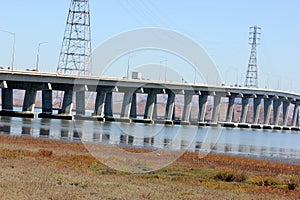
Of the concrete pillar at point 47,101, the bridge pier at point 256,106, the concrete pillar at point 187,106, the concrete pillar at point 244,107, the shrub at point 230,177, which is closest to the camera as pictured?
the shrub at point 230,177

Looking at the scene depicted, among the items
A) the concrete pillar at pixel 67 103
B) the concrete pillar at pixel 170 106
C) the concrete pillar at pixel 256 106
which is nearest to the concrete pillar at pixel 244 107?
the concrete pillar at pixel 256 106

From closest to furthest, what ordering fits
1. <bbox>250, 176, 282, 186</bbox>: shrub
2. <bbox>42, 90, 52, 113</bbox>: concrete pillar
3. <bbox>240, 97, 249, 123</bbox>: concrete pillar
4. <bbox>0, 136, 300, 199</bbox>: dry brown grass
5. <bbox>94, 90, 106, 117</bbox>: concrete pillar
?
<bbox>0, 136, 300, 199</bbox>: dry brown grass → <bbox>250, 176, 282, 186</bbox>: shrub → <bbox>42, 90, 52, 113</bbox>: concrete pillar → <bbox>94, 90, 106, 117</bbox>: concrete pillar → <bbox>240, 97, 249, 123</bbox>: concrete pillar

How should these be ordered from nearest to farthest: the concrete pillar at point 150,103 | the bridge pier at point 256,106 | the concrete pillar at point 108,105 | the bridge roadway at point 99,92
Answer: the bridge roadway at point 99,92 < the concrete pillar at point 108,105 < the concrete pillar at point 150,103 < the bridge pier at point 256,106

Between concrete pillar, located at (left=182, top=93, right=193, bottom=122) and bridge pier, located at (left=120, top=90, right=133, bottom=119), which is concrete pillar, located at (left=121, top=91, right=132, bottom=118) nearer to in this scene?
bridge pier, located at (left=120, top=90, right=133, bottom=119)

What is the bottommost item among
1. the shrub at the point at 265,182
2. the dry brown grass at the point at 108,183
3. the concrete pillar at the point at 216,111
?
the shrub at the point at 265,182

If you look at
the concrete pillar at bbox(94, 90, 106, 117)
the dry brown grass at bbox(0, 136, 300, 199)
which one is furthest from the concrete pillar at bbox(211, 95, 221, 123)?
the dry brown grass at bbox(0, 136, 300, 199)

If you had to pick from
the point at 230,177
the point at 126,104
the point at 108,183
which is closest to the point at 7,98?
the point at 126,104

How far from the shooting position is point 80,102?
5143 inches

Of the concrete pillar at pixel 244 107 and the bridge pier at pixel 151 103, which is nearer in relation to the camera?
the bridge pier at pixel 151 103

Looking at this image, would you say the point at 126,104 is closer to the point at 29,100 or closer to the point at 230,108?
the point at 29,100

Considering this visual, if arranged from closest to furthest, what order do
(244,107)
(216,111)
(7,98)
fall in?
(7,98)
(216,111)
(244,107)

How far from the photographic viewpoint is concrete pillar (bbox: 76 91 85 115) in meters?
127

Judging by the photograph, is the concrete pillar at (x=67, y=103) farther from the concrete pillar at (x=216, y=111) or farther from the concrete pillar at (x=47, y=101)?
the concrete pillar at (x=216, y=111)

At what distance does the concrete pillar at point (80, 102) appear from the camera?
127000 mm
